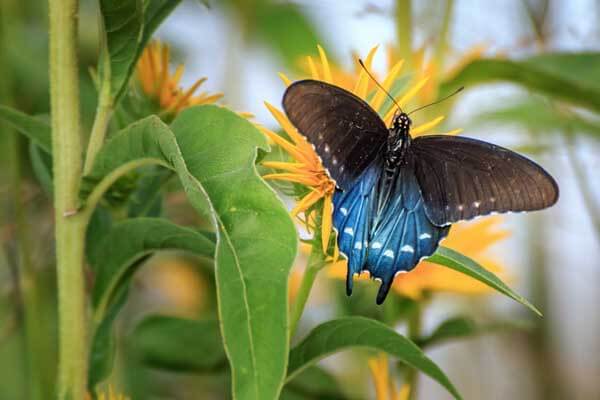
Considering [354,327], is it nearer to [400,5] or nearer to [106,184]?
[106,184]

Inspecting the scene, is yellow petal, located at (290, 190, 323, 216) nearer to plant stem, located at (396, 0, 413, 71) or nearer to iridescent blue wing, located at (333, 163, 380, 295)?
iridescent blue wing, located at (333, 163, 380, 295)

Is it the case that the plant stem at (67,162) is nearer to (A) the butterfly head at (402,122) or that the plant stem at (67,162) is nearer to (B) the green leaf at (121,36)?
(B) the green leaf at (121,36)

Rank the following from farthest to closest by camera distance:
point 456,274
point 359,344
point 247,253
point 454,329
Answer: point 456,274
point 454,329
point 359,344
point 247,253

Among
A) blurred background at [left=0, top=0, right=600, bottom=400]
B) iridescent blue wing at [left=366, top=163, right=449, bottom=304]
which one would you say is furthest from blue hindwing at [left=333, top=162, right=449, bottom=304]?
blurred background at [left=0, top=0, right=600, bottom=400]

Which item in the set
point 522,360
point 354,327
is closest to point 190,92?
point 354,327

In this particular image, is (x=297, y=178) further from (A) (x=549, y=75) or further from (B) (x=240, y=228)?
(A) (x=549, y=75)

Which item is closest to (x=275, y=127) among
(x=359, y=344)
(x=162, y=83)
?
(x=162, y=83)
